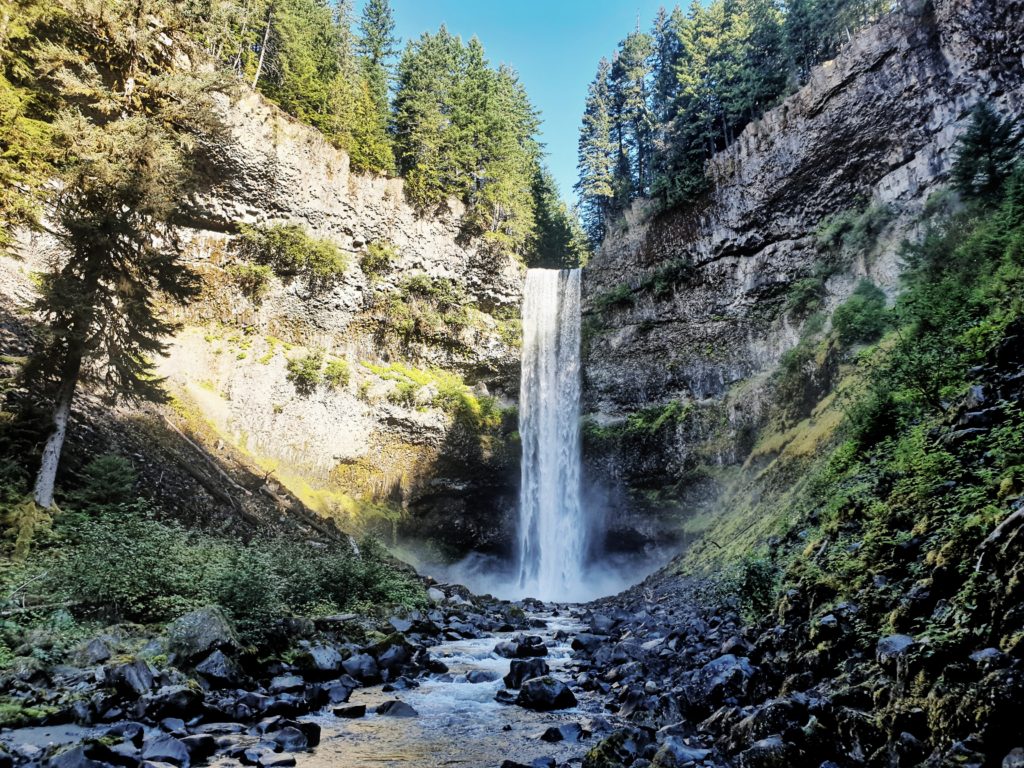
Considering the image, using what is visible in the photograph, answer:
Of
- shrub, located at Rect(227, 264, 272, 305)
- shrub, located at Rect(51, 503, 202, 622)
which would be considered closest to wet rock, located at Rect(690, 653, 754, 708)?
shrub, located at Rect(51, 503, 202, 622)

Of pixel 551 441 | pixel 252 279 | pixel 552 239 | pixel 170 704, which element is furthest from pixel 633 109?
pixel 170 704

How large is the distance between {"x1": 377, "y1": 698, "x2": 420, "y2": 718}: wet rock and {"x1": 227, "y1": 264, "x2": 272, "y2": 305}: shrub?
23.7 m

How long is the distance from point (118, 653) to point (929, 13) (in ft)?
107

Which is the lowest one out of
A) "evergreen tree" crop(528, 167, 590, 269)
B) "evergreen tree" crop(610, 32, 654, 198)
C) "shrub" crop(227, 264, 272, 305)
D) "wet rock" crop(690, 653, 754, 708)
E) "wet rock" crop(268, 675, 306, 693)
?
"wet rock" crop(268, 675, 306, 693)

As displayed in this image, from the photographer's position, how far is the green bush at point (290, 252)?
26359 millimetres

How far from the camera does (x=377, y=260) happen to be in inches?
1141

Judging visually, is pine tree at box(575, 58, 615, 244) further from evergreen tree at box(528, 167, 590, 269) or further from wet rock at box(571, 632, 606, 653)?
wet rock at box(571, 632, 606, 653)

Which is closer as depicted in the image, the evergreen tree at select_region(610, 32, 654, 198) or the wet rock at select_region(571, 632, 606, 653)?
the wet rock at select_region(571, 632, 606, 653)

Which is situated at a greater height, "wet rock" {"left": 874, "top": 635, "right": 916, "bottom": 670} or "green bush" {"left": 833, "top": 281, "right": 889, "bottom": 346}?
"green bush" {"left": 833, "top": 281, "right": 889, "bottom": 346}

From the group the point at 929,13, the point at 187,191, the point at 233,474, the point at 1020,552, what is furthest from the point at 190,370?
the point at 929,13

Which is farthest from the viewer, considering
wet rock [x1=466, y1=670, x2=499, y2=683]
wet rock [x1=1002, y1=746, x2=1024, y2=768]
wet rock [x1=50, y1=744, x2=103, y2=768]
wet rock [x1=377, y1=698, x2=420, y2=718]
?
wet rock [x1=466, y1=670, x2=499, y2=683]

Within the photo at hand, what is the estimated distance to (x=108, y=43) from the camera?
14.1 metres

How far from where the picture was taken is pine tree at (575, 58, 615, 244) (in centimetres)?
4234

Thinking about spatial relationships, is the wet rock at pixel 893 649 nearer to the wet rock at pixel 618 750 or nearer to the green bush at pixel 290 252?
the wet rock at pixel 618 750
